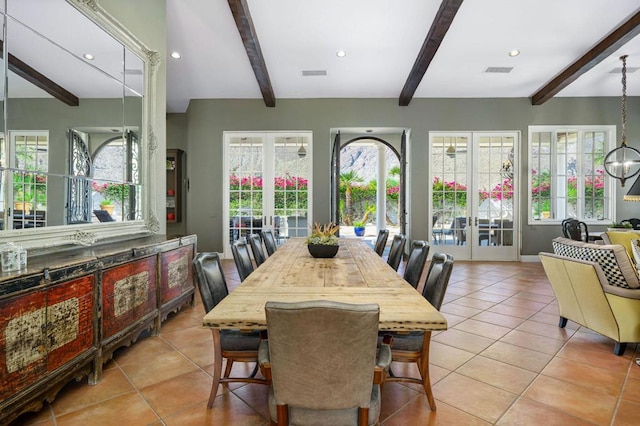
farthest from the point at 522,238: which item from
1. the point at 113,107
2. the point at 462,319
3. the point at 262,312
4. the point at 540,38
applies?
the point at 113,107

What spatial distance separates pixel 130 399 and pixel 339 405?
61.3 inches

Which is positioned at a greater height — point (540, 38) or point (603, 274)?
point (540, 38)

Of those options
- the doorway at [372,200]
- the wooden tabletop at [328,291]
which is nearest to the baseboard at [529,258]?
the doorway at [372,200]

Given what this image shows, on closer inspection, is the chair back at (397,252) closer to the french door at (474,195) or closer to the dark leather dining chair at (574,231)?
the french door at (474,195)

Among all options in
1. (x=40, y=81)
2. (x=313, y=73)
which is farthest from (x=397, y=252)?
(x=313, y=73)

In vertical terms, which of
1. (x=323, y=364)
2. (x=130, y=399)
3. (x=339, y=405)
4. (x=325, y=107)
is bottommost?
(x=130, y=399)

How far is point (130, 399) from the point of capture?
6.67 feet

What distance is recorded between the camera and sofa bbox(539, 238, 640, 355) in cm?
262

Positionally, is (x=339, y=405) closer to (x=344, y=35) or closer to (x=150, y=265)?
(x=150, y=265)

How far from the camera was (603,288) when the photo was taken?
268 cm

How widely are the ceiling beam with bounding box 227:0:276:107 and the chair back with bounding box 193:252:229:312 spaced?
11.5 feet

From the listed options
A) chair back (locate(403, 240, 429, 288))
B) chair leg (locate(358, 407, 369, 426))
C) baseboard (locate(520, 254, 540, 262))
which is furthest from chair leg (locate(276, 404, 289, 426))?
baseboard (locate(520, 254, 540, 262))

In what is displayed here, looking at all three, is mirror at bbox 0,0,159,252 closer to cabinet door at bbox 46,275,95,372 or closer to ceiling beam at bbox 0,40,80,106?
ceiling beam at bbox 0,40,80,106

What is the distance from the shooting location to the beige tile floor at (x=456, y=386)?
1.86 meters
